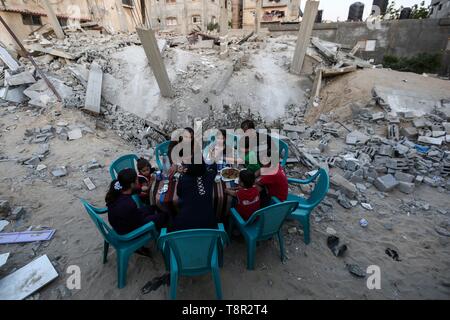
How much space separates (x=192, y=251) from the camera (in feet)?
7.50

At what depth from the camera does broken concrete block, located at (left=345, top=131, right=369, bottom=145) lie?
5.98 metres

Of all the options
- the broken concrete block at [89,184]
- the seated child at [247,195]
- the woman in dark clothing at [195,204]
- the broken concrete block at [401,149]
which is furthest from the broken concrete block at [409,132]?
the broken concrete block at [89,184]

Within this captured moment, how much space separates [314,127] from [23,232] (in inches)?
275

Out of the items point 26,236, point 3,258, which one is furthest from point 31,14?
point 3,258

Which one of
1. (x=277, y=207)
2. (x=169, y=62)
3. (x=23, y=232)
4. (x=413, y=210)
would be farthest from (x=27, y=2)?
(x=413, y=210)

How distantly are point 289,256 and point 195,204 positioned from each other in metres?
1.46

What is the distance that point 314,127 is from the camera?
732 centimetres

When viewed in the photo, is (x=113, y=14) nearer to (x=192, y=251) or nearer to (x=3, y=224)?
(x=3, y=224)

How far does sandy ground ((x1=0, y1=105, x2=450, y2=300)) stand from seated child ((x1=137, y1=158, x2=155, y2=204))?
72 cm

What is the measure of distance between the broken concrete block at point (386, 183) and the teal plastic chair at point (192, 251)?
3.38 metres

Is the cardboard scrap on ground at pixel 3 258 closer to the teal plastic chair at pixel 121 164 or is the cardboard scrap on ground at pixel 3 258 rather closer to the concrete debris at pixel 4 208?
the concrete debris at pixel 4 208

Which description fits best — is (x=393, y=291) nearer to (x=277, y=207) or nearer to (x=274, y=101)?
(x=277, y=207)
